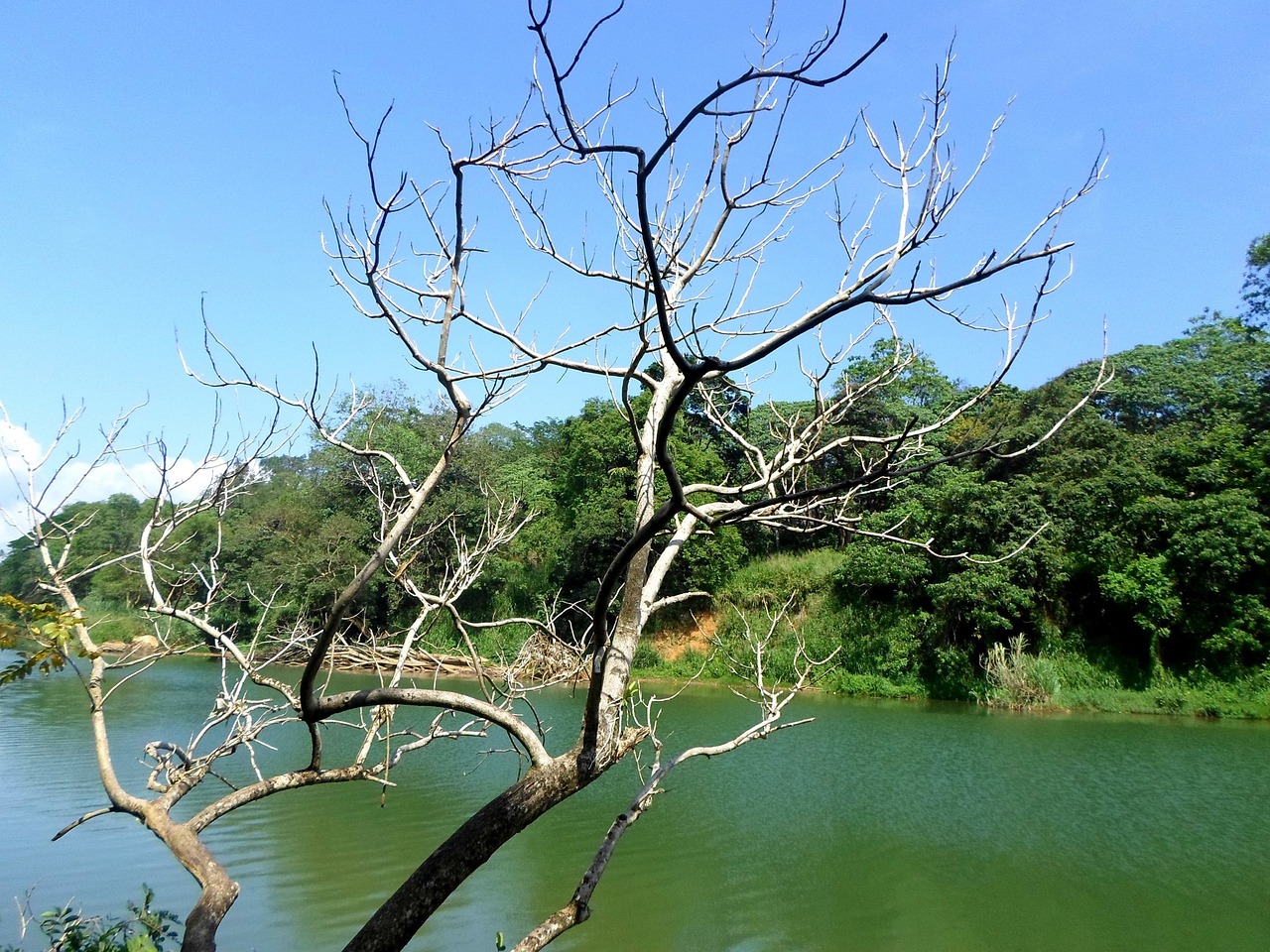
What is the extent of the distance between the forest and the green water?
77.6 inches

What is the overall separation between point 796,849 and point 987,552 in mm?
9281

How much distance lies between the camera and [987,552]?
610 inches

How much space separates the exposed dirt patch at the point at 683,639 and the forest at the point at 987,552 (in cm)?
6

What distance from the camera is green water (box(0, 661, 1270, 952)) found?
612 cm

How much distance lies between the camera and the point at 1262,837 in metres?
7.76

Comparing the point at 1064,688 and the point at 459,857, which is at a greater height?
the point at 459,857

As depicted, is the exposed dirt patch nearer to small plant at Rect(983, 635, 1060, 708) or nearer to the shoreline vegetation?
the shoreline vegetation

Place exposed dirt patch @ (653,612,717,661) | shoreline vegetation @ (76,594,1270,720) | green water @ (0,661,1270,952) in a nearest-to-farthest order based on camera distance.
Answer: green water @ (0,661,1270,952) < shoreline vegetation @ (76,594,1270,720) < exposed dirt patch @ (653,612,717,661)

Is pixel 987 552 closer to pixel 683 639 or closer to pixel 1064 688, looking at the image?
pixel 1064 688

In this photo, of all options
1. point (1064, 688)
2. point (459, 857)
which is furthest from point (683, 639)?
point (459, 857)

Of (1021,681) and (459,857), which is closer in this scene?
(459,857)

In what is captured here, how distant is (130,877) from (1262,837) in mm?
9555

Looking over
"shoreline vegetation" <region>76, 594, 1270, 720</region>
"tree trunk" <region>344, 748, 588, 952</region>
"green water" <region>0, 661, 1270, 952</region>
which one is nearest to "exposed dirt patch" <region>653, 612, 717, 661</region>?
"shoreline vegetation" <region>76, 594, 1270, 720</region>

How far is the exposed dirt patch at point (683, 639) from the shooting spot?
20.1m
